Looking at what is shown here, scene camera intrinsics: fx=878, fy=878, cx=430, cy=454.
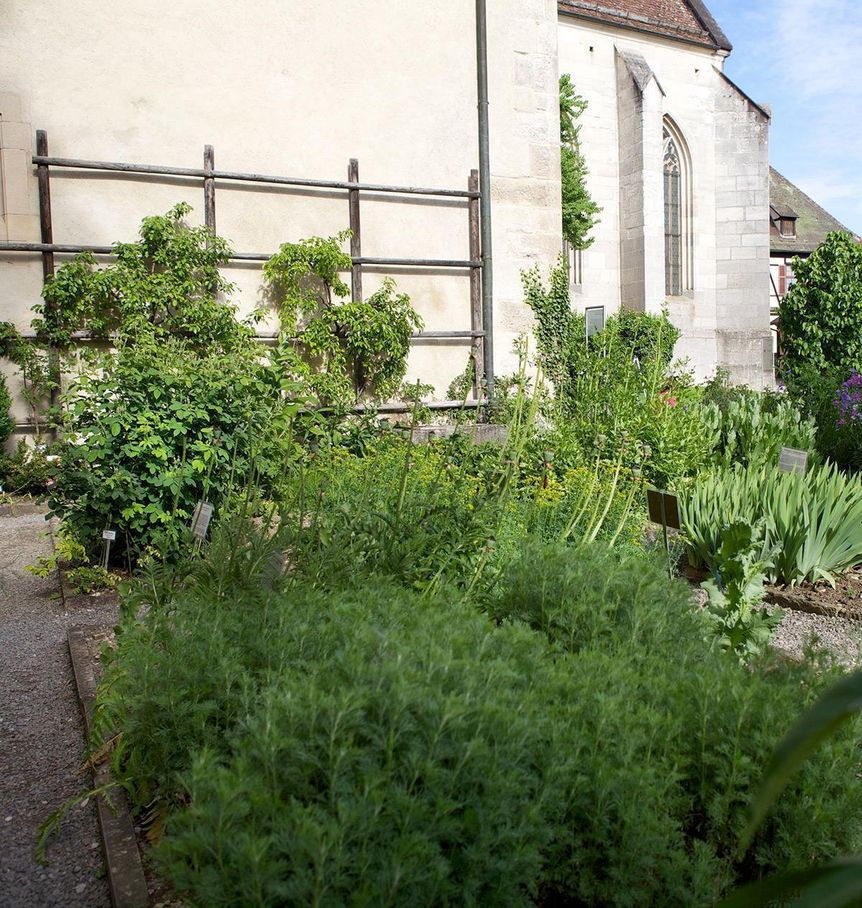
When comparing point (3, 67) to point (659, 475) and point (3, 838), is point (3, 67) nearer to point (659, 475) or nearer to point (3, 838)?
point (659, 475)

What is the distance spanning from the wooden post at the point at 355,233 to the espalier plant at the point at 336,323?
4.9 inches

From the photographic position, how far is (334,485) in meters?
5.17

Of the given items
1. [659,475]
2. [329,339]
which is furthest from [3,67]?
[659,475]

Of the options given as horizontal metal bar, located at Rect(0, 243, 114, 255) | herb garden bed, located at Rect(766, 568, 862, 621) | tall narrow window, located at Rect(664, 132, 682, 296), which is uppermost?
tall narrow window, located at Rect(664, 132, 682, 296)

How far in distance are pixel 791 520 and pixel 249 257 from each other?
594 cm

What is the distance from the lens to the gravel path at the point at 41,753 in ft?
7.06

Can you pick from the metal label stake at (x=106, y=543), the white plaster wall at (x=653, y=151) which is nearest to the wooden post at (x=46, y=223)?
the metal label stake at (x=106, y=543)

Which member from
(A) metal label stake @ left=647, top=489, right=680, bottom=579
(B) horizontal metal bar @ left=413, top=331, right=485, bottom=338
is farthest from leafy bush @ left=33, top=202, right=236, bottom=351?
(A) metal label stake @ left=647, top=489, right=680, bottom=579

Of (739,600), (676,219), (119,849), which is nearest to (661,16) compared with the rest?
(676,219)

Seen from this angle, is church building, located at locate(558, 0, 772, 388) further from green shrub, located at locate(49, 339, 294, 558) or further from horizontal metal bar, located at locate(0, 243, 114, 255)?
green shrub, located at locate(49, 339, 294, 558)

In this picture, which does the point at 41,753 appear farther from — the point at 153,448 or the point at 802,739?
the point at 802,739

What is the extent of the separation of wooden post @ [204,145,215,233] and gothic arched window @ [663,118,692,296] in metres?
13.5

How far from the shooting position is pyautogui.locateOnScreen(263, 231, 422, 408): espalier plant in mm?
8586

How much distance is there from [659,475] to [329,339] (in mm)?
3818
